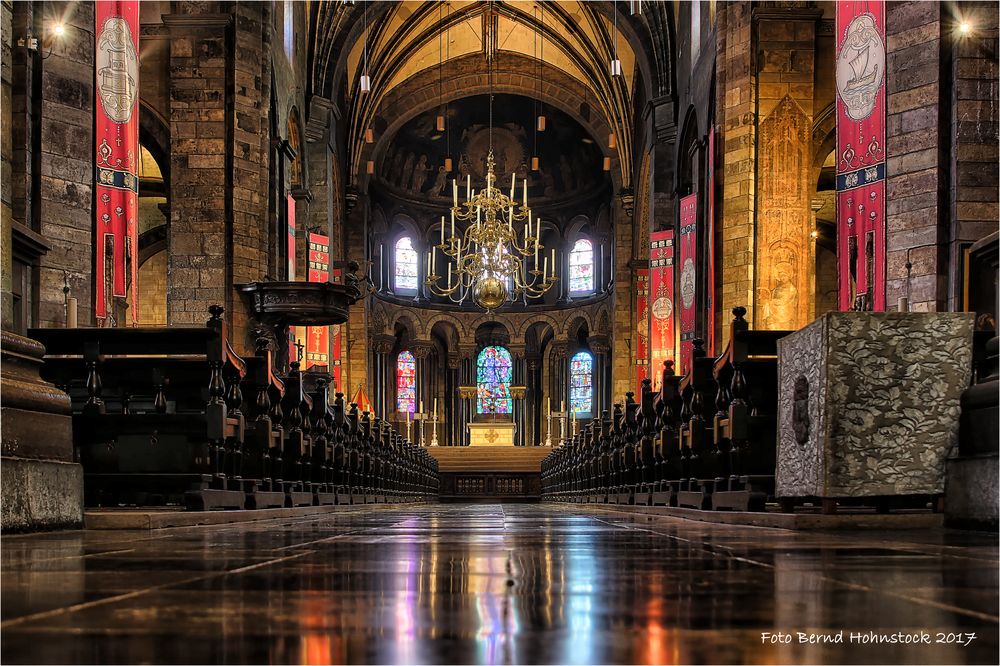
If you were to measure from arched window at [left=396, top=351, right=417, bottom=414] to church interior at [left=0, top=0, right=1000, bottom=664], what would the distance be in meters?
5.52

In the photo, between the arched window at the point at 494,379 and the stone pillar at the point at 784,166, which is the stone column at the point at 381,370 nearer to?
the arched window at the point at 494,379

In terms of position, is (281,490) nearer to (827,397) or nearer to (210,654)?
(827,397)

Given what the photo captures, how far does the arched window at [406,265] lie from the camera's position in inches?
1405

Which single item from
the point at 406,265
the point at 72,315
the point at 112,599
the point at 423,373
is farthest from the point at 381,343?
the point at 112,599

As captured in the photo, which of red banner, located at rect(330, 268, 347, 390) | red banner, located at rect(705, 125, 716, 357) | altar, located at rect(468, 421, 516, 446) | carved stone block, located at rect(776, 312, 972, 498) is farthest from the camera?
altar, located at rect(468, 421, 516, 446)

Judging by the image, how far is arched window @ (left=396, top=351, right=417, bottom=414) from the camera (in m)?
36.4

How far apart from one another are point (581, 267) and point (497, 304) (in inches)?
660

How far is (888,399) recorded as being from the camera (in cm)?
505

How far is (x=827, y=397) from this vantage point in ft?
16.8

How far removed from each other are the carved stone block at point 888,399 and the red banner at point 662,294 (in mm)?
14871

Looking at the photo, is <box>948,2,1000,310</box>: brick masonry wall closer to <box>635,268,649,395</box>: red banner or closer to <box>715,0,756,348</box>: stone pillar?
<box>715,0,756,348</box>: stone pillar

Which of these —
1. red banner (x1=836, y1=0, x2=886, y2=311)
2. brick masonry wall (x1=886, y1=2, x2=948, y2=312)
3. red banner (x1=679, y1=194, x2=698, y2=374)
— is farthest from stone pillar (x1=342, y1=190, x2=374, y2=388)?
brick masonry wall (x1=886, y1=2, x2=948, y2=312)

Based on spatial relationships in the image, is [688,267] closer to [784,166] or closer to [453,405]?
[784,166]

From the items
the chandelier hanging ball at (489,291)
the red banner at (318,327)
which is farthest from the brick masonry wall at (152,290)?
the chandelier hanging ball at (489,291)
